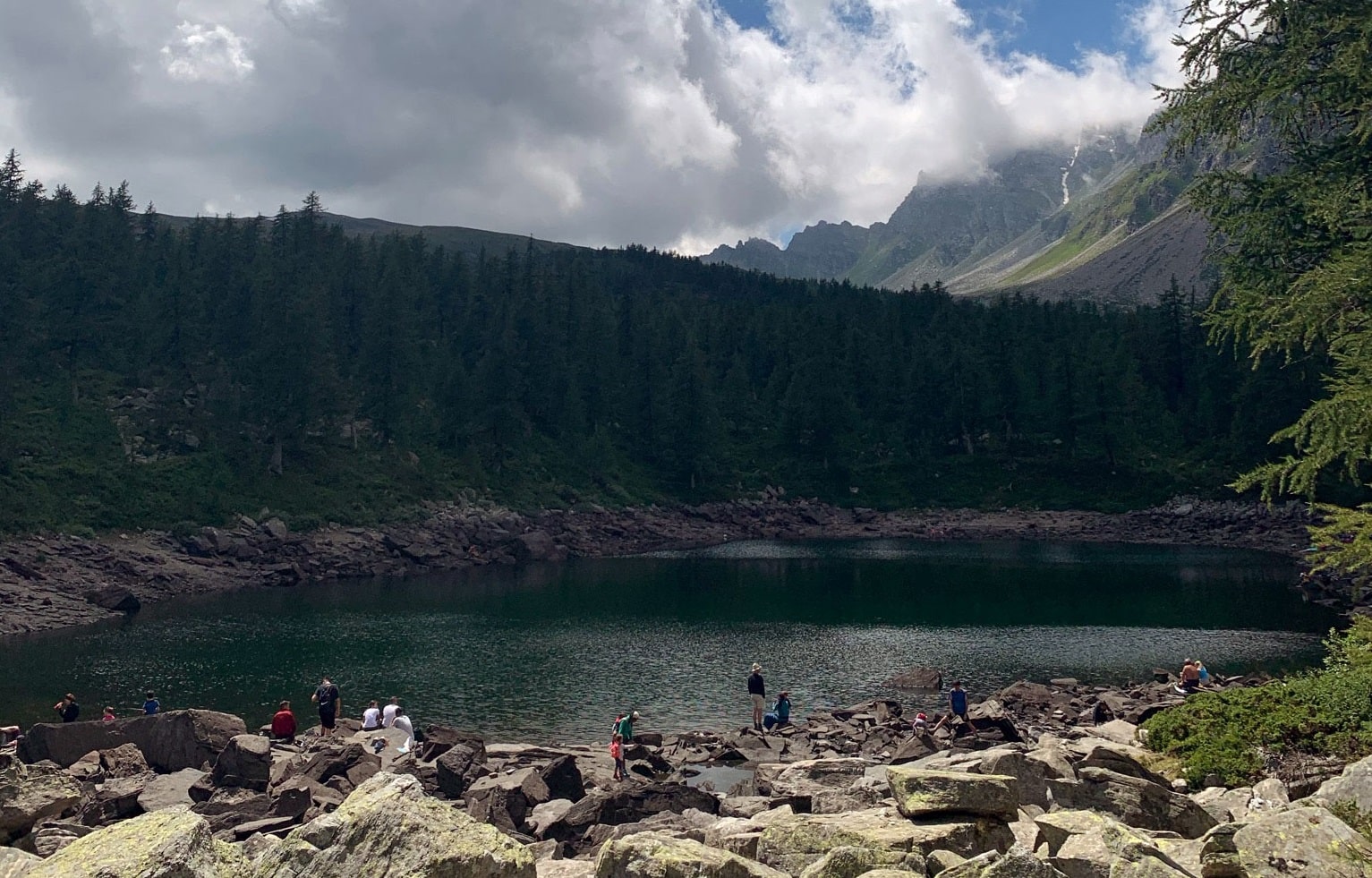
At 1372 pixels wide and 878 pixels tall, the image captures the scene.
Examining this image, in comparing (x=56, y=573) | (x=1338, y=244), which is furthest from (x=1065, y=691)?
(x=56, y=573)

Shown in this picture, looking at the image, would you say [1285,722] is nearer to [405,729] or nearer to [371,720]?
[405,729]

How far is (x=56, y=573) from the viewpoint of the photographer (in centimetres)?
7350

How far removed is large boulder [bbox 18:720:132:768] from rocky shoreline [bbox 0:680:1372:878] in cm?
7

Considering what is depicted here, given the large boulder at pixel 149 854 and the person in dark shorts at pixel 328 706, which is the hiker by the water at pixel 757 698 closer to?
the person in dark shorts at pixel 328 706

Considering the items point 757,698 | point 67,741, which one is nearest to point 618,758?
point 757,698

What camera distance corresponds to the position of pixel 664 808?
2488 cm

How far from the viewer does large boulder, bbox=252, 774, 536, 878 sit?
1187 centimetres

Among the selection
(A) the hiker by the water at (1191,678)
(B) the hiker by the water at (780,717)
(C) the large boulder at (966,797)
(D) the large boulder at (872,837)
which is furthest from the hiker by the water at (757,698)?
(C) the large boulder at (966,797)

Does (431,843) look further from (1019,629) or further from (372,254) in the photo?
(372,254)

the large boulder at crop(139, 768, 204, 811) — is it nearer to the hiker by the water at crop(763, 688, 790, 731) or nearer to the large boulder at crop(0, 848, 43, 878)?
the large boulder at crop(0, 848, 43, 878)

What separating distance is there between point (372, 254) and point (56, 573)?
336 feet

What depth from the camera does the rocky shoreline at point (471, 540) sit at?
7198 centimetres

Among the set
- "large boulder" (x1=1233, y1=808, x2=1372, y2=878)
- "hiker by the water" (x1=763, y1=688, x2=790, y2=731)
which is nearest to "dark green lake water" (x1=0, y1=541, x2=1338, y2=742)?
"hiker by the water" (x1=763, y1=688, x2=790, y2=731)

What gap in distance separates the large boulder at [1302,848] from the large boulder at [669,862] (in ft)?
19.8
